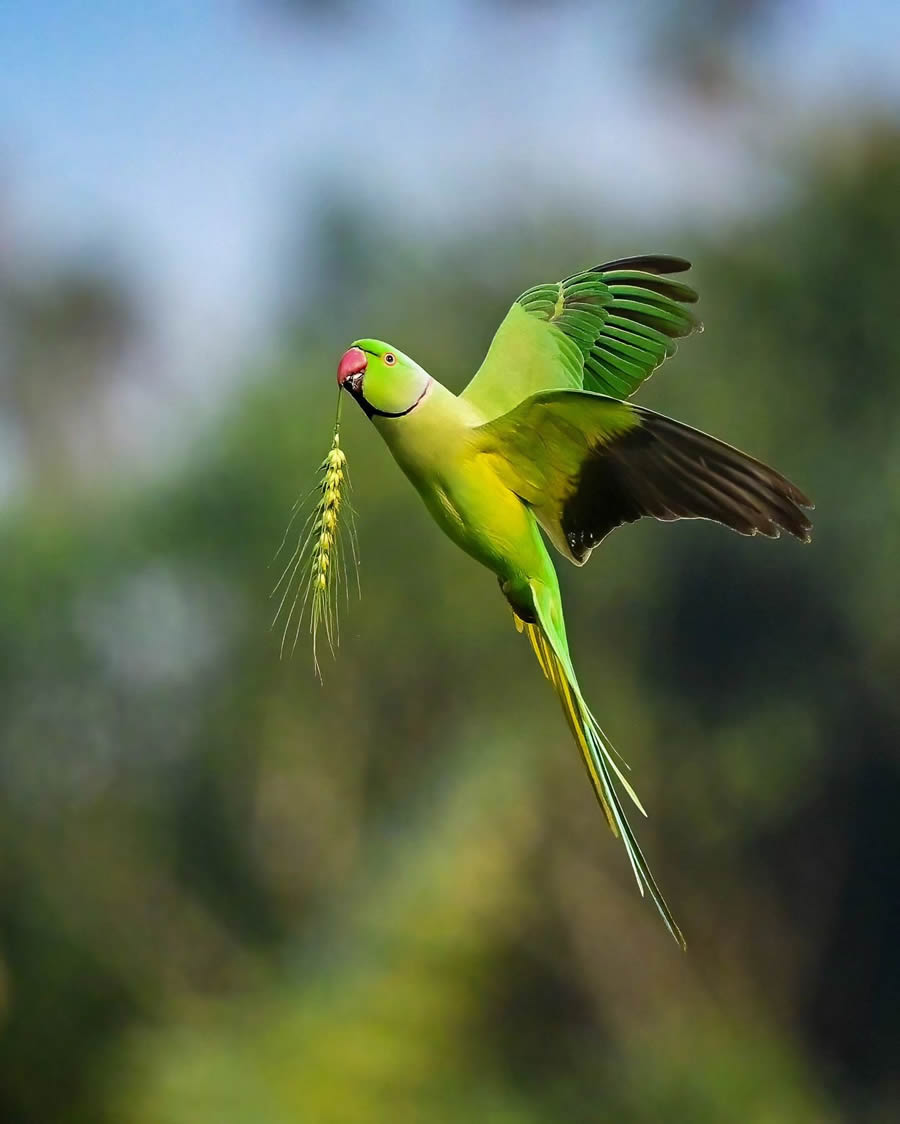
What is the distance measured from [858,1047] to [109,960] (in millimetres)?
4282

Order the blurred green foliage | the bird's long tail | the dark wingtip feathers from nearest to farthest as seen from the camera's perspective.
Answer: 1. the bird's long tail
2. the dark wingtip feathers
3. the blurred green foliage

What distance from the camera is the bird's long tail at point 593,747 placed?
0.54 meters

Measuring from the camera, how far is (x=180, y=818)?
1082 cm

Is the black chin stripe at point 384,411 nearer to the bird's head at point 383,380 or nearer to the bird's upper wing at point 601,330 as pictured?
the bird's head at point 383,380

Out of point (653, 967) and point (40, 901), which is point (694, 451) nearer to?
point (653, 967)

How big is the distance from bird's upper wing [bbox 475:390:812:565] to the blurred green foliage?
768 centimetres

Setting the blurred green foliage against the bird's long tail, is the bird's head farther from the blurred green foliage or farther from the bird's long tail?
the blurred green foliage

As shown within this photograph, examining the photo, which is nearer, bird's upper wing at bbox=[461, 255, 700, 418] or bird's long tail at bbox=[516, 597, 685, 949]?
bird's long tail at bbox=[516, 597, 685, 949]

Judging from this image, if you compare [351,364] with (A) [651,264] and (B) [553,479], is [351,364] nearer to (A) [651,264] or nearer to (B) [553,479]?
(B) [553,479]

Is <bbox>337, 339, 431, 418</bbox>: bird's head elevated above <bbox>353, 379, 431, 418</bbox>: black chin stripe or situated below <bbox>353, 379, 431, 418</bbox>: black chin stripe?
above

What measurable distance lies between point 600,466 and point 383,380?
84mm

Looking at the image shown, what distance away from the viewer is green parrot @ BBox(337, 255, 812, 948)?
0.56 metres

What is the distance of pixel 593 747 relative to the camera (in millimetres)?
579

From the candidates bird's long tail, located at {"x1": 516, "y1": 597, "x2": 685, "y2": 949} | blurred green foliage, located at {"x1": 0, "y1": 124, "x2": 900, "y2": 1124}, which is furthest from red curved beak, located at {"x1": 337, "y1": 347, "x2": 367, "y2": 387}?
blurred green foliage, located at {"x1": 0, "y1": 124, "x2": 900, "y2": 1124}
